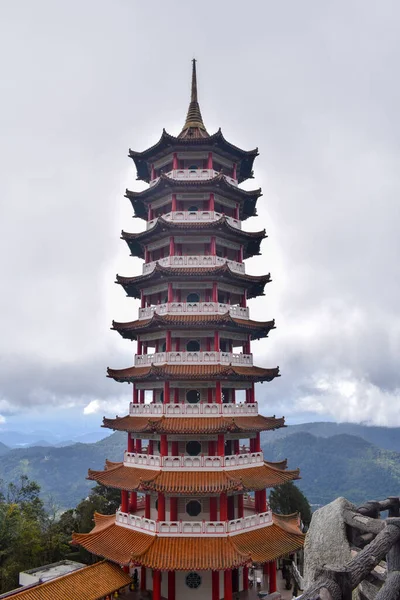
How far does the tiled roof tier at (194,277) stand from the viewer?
2597 cm

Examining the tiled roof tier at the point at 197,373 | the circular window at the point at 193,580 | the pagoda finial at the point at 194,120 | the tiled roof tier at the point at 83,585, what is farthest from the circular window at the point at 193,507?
the pagoda finial at the point at 194,120

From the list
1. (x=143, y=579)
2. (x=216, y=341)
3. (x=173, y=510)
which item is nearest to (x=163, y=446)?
(x=173, y=510)

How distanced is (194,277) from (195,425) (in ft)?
27.7

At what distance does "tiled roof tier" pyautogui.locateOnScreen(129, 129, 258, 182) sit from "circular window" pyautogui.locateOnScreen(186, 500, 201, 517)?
70.5ft

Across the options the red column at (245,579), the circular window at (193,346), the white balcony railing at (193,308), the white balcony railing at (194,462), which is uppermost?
the white balcony railing at (193,308)

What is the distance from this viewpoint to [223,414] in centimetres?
2425

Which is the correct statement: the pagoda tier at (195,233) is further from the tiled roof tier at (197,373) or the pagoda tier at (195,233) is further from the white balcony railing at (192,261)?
the tiled roof tier at (197,373)

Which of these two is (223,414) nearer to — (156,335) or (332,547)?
(156,335)

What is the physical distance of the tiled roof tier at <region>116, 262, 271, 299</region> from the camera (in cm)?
2597

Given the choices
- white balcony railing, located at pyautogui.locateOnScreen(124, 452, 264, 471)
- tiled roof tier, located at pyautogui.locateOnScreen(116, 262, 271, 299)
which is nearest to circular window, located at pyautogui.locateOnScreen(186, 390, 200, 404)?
white balcony railing, located at pyautogui.locateOnScreen(124, 452, 264, 471)

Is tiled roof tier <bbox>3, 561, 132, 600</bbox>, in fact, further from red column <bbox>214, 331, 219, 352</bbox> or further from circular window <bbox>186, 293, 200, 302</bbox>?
circular window <bbox>186, 293, 200, 302</bbox>

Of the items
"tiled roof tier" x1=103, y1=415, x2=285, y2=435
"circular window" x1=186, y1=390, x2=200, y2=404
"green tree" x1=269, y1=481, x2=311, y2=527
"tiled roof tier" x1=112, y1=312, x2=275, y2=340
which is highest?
"tiled roof tier" x1=112, y1=312, x2=275, y2=340

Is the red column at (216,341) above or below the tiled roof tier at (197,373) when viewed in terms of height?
above

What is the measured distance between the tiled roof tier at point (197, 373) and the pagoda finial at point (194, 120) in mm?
16796
